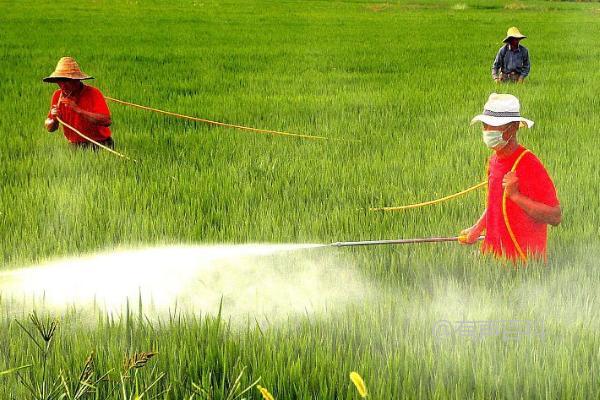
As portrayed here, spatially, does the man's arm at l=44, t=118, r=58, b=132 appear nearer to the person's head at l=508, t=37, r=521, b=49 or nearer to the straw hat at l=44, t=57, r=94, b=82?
the straw hat at l=44, t=57, r=94, b=82

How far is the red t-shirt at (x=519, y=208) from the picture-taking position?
9.63 feet

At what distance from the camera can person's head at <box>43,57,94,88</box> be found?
5133 millimetres

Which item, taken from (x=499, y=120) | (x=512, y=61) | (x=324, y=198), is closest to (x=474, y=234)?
(x=499, y=120)

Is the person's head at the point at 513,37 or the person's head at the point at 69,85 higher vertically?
the person's head at the point at 513,37

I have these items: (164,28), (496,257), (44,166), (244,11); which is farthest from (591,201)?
(244,11)

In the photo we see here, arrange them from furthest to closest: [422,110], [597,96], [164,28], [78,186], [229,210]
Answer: [164,28], [597,96], [422,110], [78,186], [229,210]

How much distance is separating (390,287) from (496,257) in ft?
1.55

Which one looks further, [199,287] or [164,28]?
[164,28]

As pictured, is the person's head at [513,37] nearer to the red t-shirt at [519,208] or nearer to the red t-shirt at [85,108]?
the red t-shirt at [85,108]

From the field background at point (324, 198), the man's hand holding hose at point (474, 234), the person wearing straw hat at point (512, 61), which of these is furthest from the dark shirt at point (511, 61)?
the man's hand holding hose at point (474, 234)

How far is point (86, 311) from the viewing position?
9.10 ft

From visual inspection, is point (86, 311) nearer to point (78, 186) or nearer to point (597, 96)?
point (78, 186)

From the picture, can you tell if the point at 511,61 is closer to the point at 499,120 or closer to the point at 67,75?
the point at 67,75

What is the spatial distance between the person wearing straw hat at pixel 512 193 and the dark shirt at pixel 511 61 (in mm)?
6878
